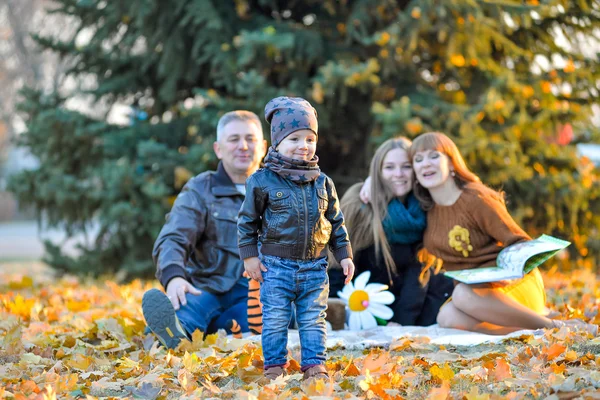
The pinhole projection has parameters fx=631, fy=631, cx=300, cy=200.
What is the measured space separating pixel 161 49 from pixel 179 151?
1.18 metres

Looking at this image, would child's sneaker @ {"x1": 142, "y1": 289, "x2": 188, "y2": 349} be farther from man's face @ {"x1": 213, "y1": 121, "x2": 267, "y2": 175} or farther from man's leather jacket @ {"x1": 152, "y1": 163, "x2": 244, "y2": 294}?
man's face @ {"x1": 213, "y1": 121, "x2": 267, "y2": 175}

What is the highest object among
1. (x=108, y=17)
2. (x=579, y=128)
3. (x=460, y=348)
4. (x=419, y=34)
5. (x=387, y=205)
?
(x=108, y=17)

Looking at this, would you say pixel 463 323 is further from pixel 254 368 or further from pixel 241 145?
pixel 241 145

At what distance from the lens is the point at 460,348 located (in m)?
3.30

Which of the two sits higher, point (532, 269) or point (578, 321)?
point (532, 269)

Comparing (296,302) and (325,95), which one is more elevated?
(325,95)

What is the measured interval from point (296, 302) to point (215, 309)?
1.27 m

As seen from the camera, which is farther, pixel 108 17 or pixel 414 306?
pixel 108 17

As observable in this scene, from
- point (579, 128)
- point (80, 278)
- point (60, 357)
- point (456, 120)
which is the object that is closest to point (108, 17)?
point (80, 278)

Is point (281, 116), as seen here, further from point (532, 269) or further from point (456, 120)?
point (456, 120)

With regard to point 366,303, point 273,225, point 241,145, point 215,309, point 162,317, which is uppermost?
point 241,145

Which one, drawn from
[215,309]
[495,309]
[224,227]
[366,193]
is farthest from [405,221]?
[215,309]

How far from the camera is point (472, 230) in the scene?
394 centimetres

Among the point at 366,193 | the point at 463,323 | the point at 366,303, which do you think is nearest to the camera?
the point at 463,323
